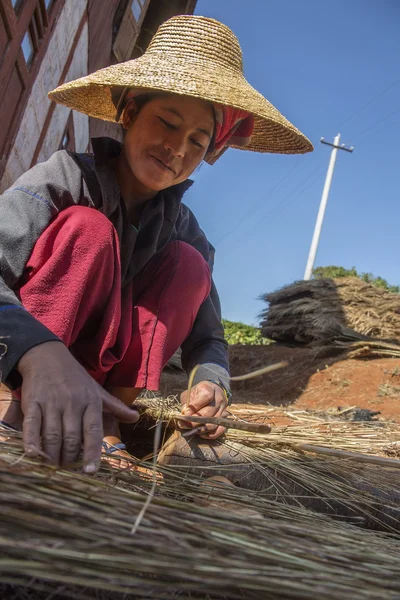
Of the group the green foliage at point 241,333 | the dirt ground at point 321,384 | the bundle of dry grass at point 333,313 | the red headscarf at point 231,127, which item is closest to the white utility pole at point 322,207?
the green foliage at point 241,333

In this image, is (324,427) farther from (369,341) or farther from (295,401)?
(369,341)

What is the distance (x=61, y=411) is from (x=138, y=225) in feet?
3.59

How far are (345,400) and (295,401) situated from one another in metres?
0.65

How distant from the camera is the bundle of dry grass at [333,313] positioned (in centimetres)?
760

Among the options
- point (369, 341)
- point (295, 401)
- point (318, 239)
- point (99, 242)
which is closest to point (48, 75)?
point (99, 242)

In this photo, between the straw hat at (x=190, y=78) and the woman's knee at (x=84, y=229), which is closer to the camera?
the woman's knee at (x=84, y=229)

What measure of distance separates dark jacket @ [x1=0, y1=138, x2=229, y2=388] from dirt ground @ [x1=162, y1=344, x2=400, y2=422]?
2.55 metres

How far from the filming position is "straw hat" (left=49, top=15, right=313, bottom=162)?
1.78 meters

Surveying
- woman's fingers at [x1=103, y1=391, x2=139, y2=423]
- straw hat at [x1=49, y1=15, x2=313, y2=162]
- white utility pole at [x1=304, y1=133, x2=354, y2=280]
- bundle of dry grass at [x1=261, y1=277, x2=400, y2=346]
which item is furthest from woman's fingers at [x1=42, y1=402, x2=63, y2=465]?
white utility pole at [x1=304, y1=133, x2=354, y2=280]

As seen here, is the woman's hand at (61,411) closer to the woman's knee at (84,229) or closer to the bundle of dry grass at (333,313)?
the woman's knee at (84,229)

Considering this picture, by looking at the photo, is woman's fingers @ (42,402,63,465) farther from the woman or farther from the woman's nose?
the woman's nose

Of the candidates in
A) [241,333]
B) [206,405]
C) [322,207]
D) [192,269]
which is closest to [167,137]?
[192,269]

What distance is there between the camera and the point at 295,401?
5.75 m

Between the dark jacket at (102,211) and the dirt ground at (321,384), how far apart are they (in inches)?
101
